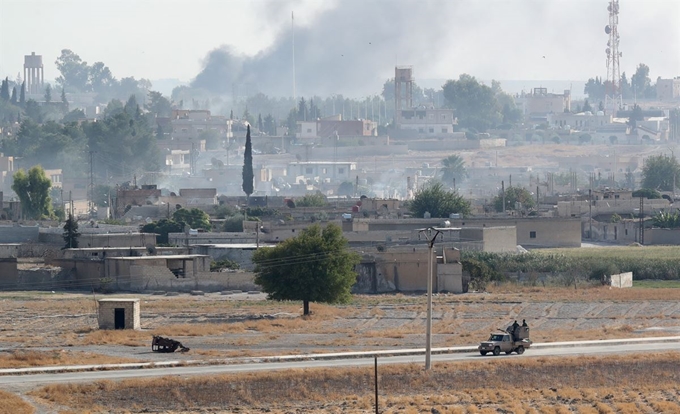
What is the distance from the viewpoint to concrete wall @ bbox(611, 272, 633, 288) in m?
41.0

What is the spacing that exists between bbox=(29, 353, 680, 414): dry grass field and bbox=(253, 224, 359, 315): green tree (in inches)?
342

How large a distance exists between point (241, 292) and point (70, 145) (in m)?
77.0

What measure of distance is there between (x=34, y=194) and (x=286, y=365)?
42045 mm

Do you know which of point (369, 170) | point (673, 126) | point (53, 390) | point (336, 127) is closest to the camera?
point (53, 390)

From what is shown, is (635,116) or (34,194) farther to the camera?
(635,116)

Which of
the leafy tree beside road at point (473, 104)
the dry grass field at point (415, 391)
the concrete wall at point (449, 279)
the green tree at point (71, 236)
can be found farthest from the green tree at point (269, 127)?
the dry grass field at point (415, 391)

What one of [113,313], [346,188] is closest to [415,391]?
[113,313]

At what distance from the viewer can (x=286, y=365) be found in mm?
26203

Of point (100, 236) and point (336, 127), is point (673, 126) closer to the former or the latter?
point (336, 127)

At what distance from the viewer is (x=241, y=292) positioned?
39875 millimetres

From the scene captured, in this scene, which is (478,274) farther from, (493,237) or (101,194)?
(101,194)

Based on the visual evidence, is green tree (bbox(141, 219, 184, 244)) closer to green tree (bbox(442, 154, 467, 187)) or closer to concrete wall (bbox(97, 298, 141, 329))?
concrete wall (bbox(97, 298, 141, 329))

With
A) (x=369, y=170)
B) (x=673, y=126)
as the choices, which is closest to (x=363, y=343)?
(x=369, y=170)

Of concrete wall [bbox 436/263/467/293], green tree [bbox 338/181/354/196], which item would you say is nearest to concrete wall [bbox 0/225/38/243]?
concrete wall [bbox 436/263/467/293]
